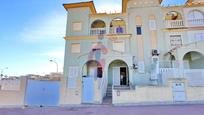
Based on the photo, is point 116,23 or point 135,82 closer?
point 135,82

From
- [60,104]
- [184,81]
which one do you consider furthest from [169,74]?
[60,104]

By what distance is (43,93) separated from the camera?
1535 cm

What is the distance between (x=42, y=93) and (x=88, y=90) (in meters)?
4.47

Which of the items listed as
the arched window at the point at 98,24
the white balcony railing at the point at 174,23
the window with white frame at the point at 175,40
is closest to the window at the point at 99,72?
the arched window at the point at 98,24

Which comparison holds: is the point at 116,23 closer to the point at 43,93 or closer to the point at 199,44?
the point at 199,44

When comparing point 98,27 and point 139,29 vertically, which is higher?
point 98,27

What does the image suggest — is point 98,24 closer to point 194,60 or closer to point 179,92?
point 194,60

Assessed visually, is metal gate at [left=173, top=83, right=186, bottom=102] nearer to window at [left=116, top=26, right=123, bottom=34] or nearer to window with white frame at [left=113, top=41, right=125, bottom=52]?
window with white frame at [left=113, top=41, right=125, bottom=52]

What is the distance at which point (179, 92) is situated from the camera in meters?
13.4

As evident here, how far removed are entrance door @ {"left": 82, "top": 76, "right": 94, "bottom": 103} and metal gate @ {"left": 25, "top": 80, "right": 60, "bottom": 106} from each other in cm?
294

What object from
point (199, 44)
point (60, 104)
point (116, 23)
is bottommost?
point (60, 104)

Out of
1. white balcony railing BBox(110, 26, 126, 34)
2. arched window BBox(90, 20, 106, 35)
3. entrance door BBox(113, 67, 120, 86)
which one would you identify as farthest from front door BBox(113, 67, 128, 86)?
arched window BBox(90, 20, 106, 35)

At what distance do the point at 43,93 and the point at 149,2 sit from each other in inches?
712

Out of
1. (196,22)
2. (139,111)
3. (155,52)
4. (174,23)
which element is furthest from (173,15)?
(139,111)
